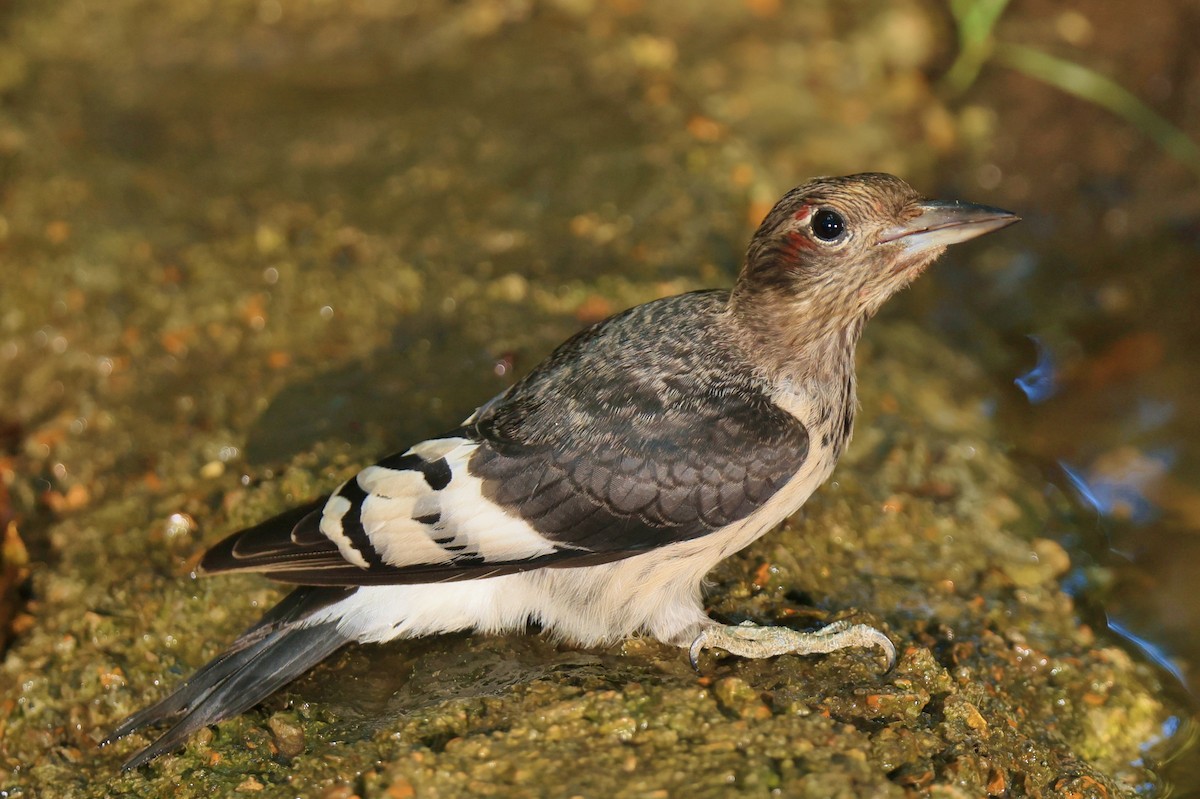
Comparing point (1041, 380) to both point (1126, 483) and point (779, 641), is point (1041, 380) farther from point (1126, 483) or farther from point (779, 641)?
point (779, 641)

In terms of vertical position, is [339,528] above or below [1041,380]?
above

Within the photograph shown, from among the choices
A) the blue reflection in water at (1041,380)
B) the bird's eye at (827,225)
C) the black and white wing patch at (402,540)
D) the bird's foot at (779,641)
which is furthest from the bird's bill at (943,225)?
the blue reflection in water at (1041,380)

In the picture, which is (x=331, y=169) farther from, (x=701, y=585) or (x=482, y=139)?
(x=701, y=585)

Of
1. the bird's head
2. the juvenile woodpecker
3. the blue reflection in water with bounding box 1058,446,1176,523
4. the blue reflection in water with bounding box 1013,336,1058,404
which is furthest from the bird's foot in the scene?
the blue reflection in water with bounding box 1013,336,1058,404

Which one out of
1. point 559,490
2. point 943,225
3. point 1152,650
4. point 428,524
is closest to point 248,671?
point 428,524

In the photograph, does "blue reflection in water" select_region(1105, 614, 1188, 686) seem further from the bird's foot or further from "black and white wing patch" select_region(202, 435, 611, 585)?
"black and white wing patch" select_region(202, 435, 611, 585)

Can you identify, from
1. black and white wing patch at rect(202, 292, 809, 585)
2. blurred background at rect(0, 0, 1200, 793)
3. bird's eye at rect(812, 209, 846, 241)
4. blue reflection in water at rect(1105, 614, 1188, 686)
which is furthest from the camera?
blurred background at rect(0, 0, 1200, 793)

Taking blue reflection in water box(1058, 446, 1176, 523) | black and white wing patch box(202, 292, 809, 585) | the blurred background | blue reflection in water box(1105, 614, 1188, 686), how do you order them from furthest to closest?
blue reflection in water box(1058, 446, 1176, 523) < the blurred background < blue reflection in water box(1105, 614, 1188, 686) < black and white wing patch box(202, 292, 809, 585)

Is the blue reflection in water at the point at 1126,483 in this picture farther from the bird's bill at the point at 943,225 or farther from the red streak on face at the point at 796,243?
the red streak on face at the point at 796,243
